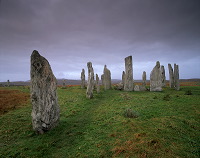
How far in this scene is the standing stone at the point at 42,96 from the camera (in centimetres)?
696

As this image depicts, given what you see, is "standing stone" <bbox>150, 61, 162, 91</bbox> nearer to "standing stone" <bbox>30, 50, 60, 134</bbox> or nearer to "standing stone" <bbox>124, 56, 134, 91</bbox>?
"standing stone" <bbox>124, 56, 134, 91</bbox>

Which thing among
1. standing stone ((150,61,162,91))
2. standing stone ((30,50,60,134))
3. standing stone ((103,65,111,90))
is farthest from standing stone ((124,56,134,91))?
standing stone ((30,50,60,134))

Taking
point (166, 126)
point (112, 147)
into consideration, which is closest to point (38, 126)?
point (112, 147)

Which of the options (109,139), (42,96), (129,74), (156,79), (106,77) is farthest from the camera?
(106,77)

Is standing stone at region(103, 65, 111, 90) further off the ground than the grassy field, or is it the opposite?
standing stone at region(103, 65, 111, 90)

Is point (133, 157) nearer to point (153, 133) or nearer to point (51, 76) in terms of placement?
point (153, 133)

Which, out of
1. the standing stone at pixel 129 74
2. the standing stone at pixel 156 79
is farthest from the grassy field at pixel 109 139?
the standing stone at pixel 129 74

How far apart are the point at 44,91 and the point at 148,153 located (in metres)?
6.04

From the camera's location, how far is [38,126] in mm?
6883

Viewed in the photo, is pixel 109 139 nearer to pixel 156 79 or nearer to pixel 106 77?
pixel 156 79

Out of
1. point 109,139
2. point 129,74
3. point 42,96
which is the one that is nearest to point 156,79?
point 129,74

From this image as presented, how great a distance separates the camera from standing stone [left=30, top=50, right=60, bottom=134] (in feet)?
22.8

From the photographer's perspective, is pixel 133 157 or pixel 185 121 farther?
pixel 185 121

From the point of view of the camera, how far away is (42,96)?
7.13m
